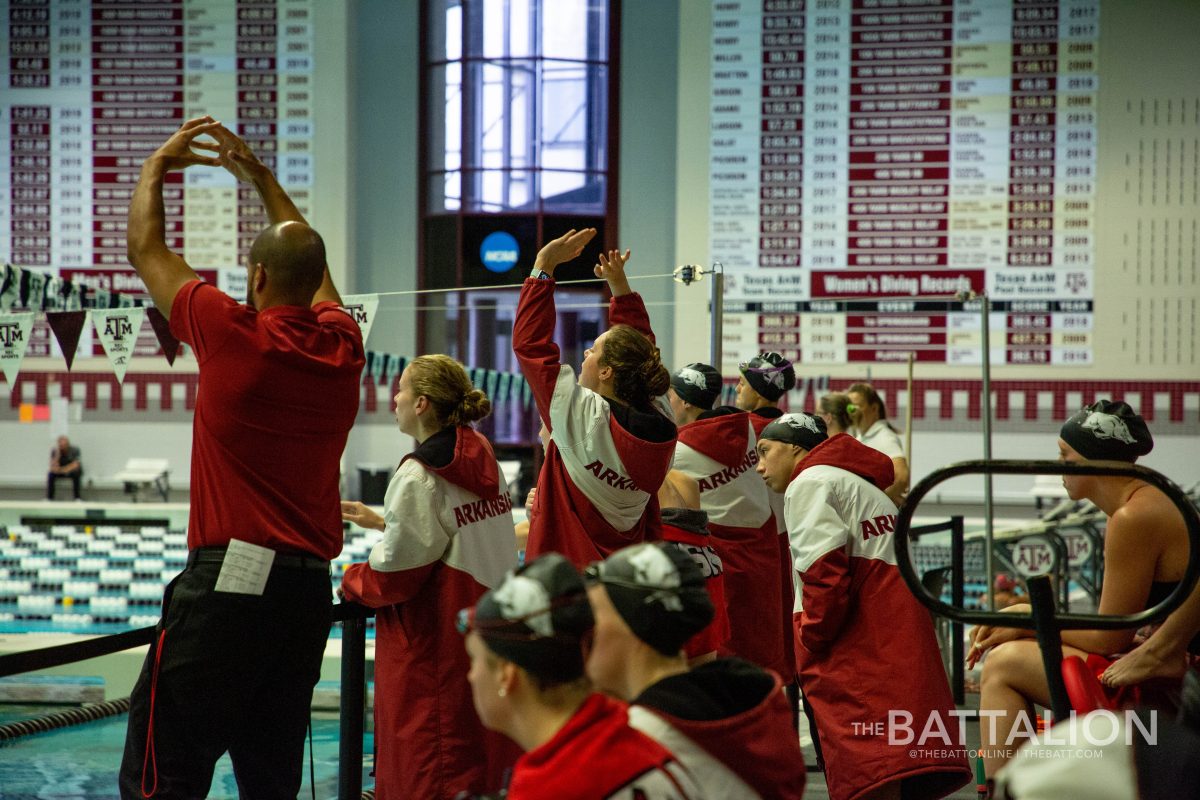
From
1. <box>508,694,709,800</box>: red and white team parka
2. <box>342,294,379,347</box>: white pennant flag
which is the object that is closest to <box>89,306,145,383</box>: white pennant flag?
<box>342,294,379,347</box>: white pennant flag

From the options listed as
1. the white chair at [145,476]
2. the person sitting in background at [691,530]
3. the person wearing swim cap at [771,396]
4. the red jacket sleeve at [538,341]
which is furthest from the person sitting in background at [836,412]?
the white chair at [145,476]

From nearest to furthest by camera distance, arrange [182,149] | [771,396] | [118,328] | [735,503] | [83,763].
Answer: [182,149], [735,503], [771,396], [83,763], [118,328]

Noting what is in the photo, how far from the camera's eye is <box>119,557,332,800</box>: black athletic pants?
2.21 metres

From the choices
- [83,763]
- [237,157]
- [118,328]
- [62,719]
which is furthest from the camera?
[62,719]

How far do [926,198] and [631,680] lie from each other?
1257 centimetres

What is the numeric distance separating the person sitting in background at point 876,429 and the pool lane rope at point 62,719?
3868mm

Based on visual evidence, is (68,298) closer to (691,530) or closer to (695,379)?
(695,379)

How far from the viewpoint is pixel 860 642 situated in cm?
313

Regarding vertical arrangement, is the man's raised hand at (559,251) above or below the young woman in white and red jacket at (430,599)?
above

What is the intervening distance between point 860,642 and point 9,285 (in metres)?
4.88

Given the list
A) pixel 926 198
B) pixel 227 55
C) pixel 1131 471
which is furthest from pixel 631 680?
pixel 227 55

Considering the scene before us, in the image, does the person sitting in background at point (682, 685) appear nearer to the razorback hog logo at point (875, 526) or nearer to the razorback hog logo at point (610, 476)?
the razorback hog logo at point (610, 476)

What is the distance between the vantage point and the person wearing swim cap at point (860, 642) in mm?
3074

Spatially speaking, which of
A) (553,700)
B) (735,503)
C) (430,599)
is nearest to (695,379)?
(735,503)
